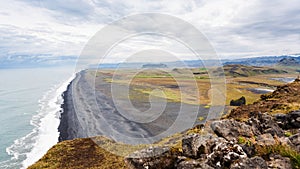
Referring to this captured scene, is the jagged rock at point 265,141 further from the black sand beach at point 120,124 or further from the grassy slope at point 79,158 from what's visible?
the black sand beach at point 120,124

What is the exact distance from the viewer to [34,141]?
49594 millimetres

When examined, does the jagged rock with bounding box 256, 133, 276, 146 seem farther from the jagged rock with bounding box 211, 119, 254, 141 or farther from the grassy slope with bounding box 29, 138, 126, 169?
the grassy slope with bounding box 29, 138, 126, 169

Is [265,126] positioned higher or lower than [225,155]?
lower

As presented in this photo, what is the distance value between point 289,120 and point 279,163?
32.4 feet

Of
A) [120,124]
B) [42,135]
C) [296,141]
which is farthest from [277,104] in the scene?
[42,135]

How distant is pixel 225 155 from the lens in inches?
444

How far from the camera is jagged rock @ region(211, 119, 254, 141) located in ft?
49.0

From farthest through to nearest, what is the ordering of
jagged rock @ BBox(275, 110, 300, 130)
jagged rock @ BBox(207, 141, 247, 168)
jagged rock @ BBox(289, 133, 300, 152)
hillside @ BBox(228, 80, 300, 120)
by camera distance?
hillside @ BBox(228, 80, 300, 120)
jagged rock @ BBox(275, 110, 300, 130)
jagged rock @ BBox(289, 133, 300, 152)
jagged rock @ BBox(207, 141, 247, 168)

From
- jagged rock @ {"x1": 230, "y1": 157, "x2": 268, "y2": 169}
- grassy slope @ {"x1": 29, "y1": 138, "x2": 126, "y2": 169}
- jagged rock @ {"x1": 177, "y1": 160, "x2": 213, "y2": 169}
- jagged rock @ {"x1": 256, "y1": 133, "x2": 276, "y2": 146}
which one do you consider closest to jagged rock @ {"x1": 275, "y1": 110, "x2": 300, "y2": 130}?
jagged rock @ {"x1": 256, "y1": 133, "x2": 276, "y2": 146}

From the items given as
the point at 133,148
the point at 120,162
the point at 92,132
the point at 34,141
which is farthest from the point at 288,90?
the point at 34,141

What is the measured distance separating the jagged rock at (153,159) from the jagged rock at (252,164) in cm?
395

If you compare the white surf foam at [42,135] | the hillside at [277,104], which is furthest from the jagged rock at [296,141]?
the white surf foam at [42,135]

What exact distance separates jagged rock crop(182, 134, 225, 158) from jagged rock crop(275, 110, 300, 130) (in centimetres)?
849

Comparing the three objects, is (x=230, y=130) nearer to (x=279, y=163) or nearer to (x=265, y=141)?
(x=265, y=141)
